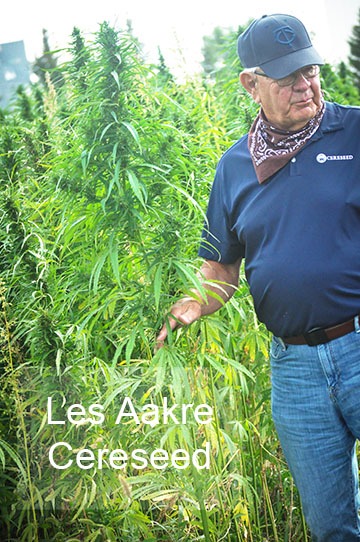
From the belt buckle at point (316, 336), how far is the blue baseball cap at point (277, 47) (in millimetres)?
753

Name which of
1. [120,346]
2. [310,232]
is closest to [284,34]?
[310,232]

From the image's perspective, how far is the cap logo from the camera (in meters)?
2.20

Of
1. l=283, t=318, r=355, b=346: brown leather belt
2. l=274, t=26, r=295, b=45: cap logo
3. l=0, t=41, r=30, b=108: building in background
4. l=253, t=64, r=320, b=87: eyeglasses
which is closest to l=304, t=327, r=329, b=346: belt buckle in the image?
l=283, t=318, r=355, b=346: brown leather belt

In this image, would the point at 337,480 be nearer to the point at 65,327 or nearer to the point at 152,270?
the point at 152,270

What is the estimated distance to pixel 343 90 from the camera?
5918 millimetres

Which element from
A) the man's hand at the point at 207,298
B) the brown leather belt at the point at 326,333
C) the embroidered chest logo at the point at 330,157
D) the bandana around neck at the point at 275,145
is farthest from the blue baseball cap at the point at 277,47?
the brown leather belt at the point at 326,333

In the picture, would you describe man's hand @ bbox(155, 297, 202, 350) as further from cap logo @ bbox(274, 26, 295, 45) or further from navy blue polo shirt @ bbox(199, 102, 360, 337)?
cap logo @ bbox(274, 26, 295, 45)

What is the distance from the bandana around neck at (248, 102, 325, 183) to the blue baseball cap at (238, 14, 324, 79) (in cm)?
15

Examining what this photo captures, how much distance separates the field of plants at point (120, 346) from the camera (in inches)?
84.6

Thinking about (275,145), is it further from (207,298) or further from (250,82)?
(207,298)

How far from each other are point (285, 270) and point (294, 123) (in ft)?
1.44

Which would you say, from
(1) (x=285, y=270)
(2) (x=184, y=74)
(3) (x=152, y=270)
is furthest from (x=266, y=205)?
(2) (x=184, y=74)

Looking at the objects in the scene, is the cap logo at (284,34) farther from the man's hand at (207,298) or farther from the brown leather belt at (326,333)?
the brown leather belt at (326,333)

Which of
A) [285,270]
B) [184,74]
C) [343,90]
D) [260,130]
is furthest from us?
[343,90]
